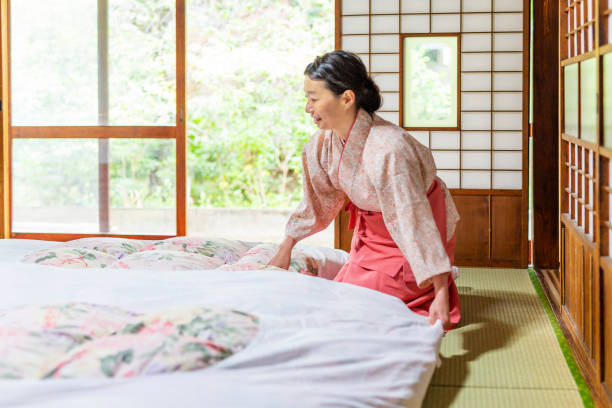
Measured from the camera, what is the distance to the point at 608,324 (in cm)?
237

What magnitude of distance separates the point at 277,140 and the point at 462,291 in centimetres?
511

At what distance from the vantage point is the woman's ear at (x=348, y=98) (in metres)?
2.90

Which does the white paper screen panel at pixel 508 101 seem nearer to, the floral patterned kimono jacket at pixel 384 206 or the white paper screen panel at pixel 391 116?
the white paper screen panel at pixel 391 116

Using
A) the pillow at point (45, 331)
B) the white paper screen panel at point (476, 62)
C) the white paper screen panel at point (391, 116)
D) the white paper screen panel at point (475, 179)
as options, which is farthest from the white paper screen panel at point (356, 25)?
the pillow at point (45, 331)

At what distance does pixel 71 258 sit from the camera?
2.81m

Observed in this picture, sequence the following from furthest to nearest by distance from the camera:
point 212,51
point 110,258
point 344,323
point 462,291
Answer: point 212,51 → point 462,291 → point 110,258 → point 344,323

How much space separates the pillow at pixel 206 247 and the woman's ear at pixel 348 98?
2.69 feet

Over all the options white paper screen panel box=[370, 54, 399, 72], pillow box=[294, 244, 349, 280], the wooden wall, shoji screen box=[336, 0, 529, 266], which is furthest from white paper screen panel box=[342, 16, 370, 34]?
pillow box=[294, 244, 349, 280]

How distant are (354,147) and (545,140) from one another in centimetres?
225

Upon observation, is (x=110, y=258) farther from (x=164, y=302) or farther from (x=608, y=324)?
(x=608, y=324)

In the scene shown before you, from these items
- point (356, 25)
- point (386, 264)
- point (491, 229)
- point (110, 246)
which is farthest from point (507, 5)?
point (110, 246)

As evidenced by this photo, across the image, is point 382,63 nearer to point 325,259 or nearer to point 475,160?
point 475,160

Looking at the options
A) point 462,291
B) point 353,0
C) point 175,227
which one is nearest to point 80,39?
point 175,227

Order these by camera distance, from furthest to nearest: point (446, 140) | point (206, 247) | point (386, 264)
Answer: point (446, 140) < point (206, 247) < point (386, 264)
